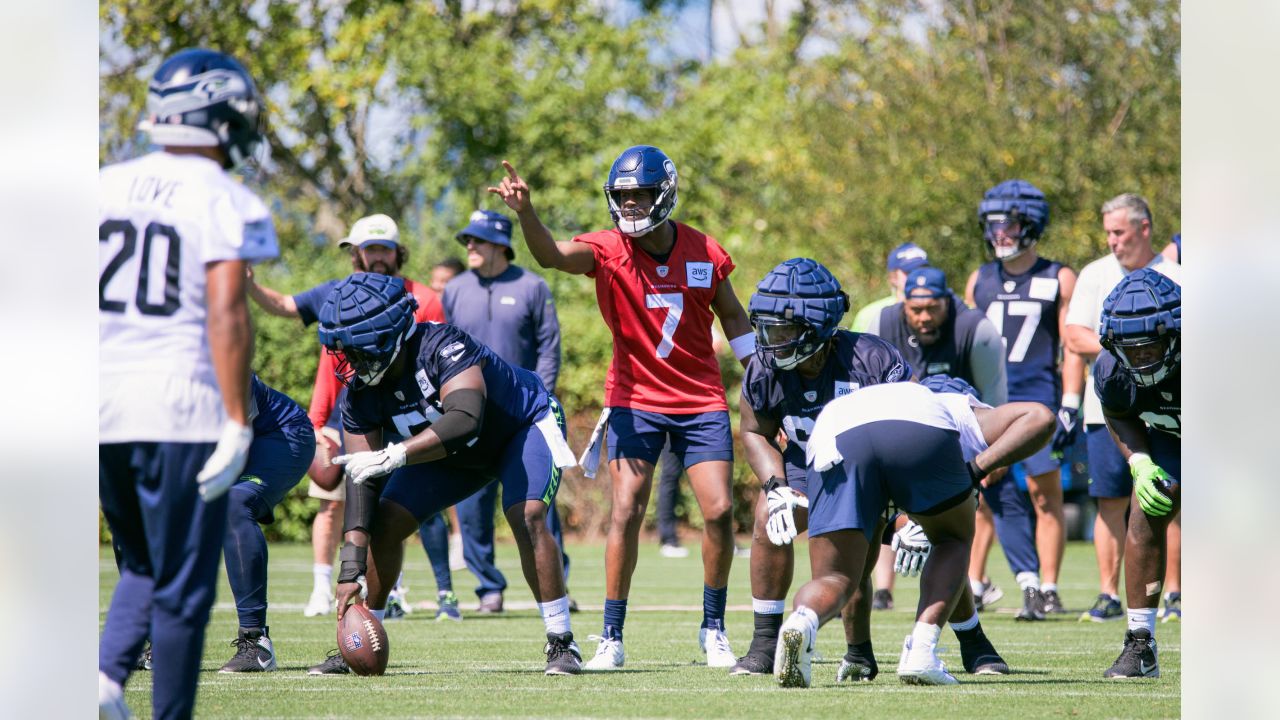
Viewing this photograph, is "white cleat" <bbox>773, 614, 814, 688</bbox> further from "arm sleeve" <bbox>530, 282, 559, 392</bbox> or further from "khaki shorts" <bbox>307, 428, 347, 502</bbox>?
"arm sleeve" <bbox>530, 282, 559, 392</bbox>

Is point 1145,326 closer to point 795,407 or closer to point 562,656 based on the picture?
point 795,407

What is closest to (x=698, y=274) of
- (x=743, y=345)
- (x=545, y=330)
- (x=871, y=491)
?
(x=743, y=345)

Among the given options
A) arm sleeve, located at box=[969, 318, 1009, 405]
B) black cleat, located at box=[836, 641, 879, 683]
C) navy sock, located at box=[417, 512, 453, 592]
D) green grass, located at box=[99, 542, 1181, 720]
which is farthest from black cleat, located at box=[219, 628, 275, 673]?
arm sleeve, located at box=[969, 318, 1009, 405]

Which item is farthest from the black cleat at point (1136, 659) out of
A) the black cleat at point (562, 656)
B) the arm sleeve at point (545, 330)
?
the arm sleeve at point (545, 330)

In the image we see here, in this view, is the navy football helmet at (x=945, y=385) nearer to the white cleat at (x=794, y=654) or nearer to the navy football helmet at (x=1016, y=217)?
the white cleat at (x=794, y=654)

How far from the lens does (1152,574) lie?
6.27 meters

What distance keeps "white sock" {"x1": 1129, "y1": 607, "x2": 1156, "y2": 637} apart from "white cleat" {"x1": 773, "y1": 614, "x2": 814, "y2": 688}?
156 cm

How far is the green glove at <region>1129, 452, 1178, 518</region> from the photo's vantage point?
612 centimetres

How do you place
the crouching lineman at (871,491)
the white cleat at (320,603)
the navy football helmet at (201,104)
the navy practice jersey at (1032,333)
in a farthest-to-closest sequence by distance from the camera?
1. the navy practice jersey at (1032,333)
2. the white cleat at (320,603)
3. the crouching lineman at (871,491)
4. the navy football helmet at (201,104)

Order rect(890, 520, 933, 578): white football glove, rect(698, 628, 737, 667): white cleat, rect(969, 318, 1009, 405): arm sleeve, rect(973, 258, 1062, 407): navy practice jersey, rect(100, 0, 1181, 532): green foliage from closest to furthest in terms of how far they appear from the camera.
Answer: rect(890, 520, 933, 578): white football glove < rect(698, 628, 737, 667): white cleat < rect(969, 318, 1009, 405): arm sleeve < rect(973, 258, 1062, 407): navy practice jersey < rect(100, 0, 1181, 532): green foliage

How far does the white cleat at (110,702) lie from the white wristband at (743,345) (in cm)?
356

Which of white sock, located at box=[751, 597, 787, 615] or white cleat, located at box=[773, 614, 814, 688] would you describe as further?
white sock, located at box=[751, 597, 787, 615]

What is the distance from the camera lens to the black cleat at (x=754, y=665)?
Answer: 254 inches
